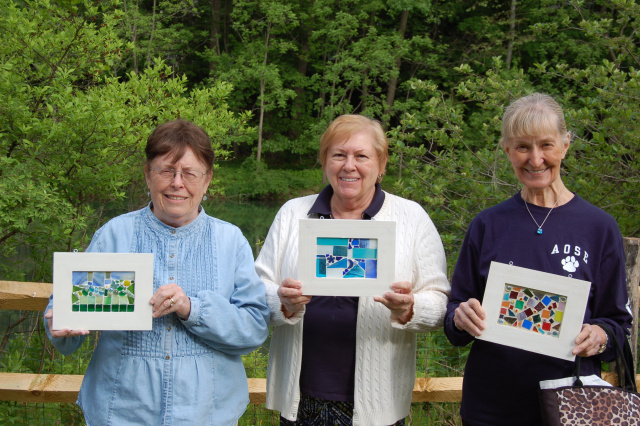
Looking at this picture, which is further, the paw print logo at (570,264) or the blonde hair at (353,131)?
the blonde hair at (353,131)

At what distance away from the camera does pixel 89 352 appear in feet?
16.1

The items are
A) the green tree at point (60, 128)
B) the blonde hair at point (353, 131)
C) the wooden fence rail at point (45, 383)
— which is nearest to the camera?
the blonde hair at point (353, 131)

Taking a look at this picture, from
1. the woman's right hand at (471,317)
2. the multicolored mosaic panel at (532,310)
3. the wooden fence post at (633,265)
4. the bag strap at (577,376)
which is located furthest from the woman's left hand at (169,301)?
the wooden fence post at (633,265)

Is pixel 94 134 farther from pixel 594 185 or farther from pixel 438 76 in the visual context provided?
pixel 438 76

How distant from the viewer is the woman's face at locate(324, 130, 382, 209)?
2.53 metres

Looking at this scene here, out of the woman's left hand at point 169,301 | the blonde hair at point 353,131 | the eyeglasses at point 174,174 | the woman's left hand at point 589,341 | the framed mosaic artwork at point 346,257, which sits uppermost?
the blonde hair at point 353,131

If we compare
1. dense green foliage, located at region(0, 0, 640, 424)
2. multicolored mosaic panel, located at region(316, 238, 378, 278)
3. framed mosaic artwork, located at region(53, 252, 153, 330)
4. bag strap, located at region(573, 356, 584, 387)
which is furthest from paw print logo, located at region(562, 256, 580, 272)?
dense green foliage, located at region(0, 0, 640, 424)

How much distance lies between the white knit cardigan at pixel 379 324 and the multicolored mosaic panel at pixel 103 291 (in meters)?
0.59

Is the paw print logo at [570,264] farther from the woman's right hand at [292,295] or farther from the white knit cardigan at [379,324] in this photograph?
the woman's right hand at [292,295]

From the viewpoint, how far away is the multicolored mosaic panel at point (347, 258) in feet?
7.57

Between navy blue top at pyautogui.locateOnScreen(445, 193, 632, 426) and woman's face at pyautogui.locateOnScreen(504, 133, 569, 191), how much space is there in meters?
0.12

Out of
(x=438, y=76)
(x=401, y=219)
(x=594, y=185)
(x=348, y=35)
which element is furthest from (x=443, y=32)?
(x=401, y=219)

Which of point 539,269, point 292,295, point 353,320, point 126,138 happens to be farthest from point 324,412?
point 126,138

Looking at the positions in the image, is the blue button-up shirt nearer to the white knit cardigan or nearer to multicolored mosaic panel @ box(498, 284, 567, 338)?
the white knit cardigan
